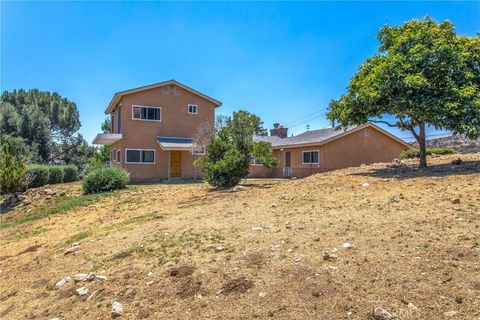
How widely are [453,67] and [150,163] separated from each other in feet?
61.3

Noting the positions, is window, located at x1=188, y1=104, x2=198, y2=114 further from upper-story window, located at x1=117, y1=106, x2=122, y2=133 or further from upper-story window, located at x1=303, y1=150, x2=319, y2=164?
upper-story window, located at x1=303, y1=150, x2=319, y2=164

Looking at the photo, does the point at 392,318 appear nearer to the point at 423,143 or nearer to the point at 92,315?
the point at 92,315

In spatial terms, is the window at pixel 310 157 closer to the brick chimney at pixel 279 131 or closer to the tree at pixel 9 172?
the brick chimney at pixel 279 131

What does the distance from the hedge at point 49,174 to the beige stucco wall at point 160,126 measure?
15.8 feet

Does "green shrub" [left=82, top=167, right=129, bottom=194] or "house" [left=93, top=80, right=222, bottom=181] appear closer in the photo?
"green shrub" [left=82, top=167, right=129, bottom=194]

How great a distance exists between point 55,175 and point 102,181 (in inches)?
406

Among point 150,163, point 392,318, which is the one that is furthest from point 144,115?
point 392,318

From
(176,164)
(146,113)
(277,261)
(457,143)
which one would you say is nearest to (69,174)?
(146,113)

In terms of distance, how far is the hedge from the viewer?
80.5 feet

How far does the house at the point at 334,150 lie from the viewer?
2539 centimetres

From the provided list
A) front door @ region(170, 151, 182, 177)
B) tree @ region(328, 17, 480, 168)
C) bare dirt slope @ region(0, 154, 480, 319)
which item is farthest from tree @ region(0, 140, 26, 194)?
tree @ region(328, 17, 480, 168)

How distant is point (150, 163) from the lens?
2481cm

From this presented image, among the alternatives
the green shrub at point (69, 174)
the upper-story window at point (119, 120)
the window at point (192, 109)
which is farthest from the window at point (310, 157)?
the green shrub at point (69, 174)

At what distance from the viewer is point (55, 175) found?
87.2ft
